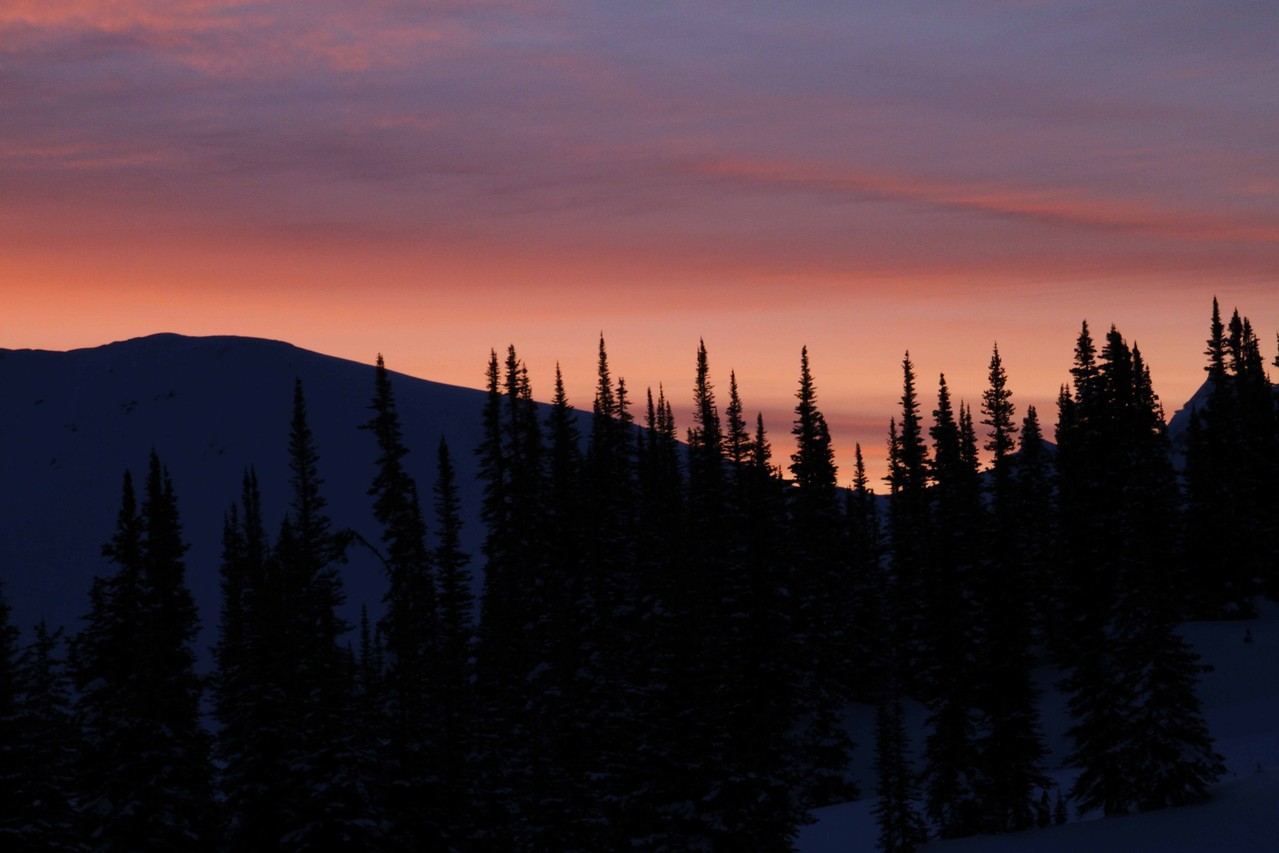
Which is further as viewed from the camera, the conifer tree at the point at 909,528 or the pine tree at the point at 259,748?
the conifer tree at the point at 909,528

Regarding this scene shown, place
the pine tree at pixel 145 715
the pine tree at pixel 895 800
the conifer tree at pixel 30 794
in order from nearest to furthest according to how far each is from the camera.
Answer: the conifer tree at pixel 30 794, the pine tree at pixel 145 715, the pine tree at pixel 895 800

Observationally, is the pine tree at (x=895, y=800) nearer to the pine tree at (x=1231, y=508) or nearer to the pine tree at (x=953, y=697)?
the pine tree at (x=953, y=697)

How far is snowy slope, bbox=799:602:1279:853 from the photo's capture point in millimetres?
35969

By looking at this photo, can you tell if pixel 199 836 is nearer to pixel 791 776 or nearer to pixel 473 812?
pixel 473 812

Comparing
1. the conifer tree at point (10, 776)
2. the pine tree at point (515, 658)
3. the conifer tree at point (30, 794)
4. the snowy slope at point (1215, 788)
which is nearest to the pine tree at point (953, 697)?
the snowy slope at point (1215, 788)

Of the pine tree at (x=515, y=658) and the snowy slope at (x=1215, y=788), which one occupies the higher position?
the pine tree at (x=515, y=658)

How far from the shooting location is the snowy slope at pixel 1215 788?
3597cm

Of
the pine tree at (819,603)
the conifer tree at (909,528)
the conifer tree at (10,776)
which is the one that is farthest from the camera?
the conifer tree at (909,528)

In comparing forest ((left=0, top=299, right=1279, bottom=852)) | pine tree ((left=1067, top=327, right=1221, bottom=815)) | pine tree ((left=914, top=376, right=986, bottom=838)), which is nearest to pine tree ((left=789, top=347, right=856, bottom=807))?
forest ((left=0, top=299, right=1279, bottom=852))

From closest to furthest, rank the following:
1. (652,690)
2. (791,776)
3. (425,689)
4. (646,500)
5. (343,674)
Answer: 1. (652,690)
2. (791,776)
3. (343,674)
4. (425,689)
5. (646,500)

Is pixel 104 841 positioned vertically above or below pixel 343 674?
below

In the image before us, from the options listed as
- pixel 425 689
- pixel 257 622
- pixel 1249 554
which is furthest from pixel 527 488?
pixel 1249 554

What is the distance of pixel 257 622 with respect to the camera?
40.6m

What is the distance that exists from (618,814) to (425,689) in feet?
36.4
